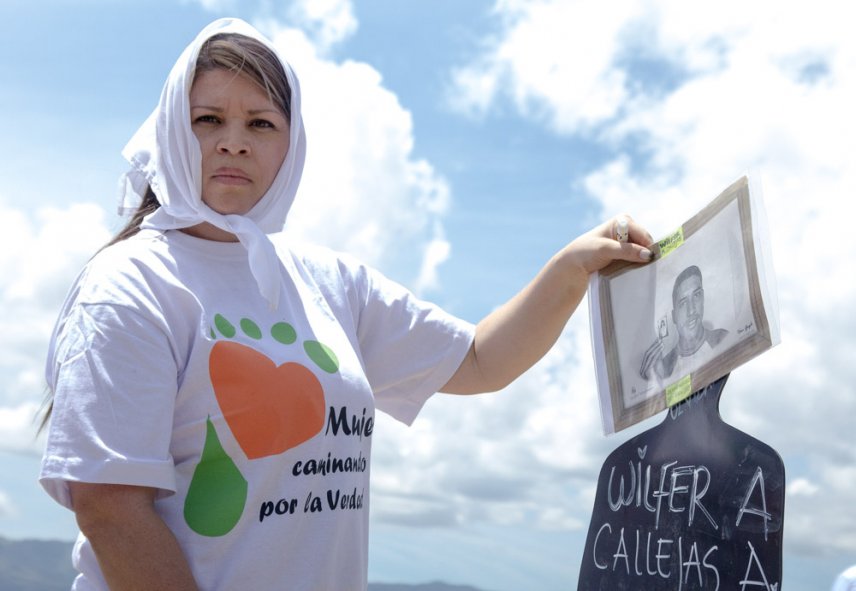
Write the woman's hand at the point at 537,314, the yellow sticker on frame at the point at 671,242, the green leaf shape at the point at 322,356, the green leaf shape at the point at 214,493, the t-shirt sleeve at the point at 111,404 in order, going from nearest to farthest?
the t-shirt sleeve at the point at 111,404 → the green leaf shape at the point at 214,493 → the green leaf shape at the point at 322,356 → the yellow sticker on frame at the point at 671,242 → the woman's hand at the point at 537,314

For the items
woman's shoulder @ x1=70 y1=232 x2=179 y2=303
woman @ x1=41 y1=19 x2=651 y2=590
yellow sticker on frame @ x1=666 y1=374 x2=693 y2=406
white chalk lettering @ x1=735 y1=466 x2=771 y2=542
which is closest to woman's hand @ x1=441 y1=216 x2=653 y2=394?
woman @ x1=41 y1=19 x2=651 y2=590

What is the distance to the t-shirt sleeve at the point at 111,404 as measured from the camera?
1720 millimetres

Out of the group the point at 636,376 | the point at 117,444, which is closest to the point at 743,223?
the point at 636,376

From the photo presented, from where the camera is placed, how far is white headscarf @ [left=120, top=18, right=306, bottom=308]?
2043mm

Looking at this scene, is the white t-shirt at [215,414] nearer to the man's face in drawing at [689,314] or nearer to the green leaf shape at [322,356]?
the green leaf shape at [322,356]

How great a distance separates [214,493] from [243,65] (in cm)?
95

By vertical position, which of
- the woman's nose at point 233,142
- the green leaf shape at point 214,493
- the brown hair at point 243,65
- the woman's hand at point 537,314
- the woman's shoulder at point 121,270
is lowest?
the green leaf shape at point 214,493

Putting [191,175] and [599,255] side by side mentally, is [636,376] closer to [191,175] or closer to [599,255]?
[599,255]

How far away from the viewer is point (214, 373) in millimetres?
1890

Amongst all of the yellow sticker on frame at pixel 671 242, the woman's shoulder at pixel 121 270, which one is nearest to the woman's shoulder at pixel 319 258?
the woman's shoulder at pixel 121 270

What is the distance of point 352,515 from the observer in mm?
2033

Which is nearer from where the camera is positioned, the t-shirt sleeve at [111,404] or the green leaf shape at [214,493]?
the t-shirt sleeve at [111,404]

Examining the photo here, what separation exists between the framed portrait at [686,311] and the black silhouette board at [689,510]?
73 mm

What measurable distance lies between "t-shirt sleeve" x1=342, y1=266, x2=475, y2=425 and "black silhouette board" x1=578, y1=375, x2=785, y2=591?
0.52m
